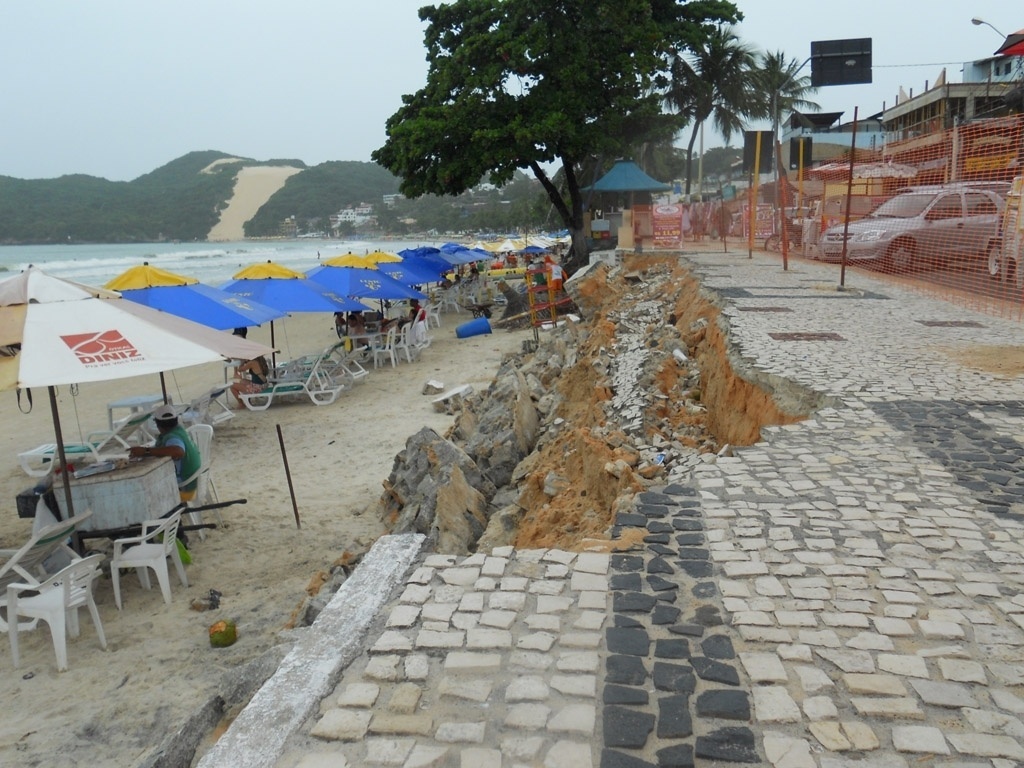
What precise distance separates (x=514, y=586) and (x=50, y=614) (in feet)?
10.7

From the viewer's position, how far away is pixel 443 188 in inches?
800

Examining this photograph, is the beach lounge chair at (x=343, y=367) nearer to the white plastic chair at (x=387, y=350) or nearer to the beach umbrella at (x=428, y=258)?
the white plastic chair at (x=387, y=350)

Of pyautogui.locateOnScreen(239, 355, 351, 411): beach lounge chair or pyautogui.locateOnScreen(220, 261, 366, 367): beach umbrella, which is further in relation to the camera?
pyautogui.locateOnScreen(239, 355, 351, 411): beach lounge chair

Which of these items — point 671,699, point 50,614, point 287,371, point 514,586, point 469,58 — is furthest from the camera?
point 469,58

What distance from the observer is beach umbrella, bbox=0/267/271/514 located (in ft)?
15.4

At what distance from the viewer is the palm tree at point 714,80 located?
28.4m

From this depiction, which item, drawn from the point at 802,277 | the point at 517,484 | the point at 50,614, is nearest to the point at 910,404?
the point at 517,484

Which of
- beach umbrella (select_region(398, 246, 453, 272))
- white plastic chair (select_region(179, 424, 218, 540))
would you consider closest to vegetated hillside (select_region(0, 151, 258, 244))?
beach umbrella (select_region(398, 246, 453, 272))

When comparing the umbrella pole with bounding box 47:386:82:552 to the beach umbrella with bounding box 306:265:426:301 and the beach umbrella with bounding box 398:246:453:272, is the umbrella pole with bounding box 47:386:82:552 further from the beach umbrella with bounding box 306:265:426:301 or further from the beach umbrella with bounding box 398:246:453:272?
the beach umbrella with bounding box 398:246:453:272

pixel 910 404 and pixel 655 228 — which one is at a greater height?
pixel 655 228

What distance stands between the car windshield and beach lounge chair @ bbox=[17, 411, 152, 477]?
11.8 meters

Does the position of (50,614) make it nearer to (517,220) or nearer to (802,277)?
(802,277)

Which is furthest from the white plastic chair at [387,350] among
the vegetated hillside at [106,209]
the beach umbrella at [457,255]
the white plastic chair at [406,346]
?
the vegetated hillside at [106,209]

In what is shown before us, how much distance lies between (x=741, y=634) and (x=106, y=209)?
355 ft
